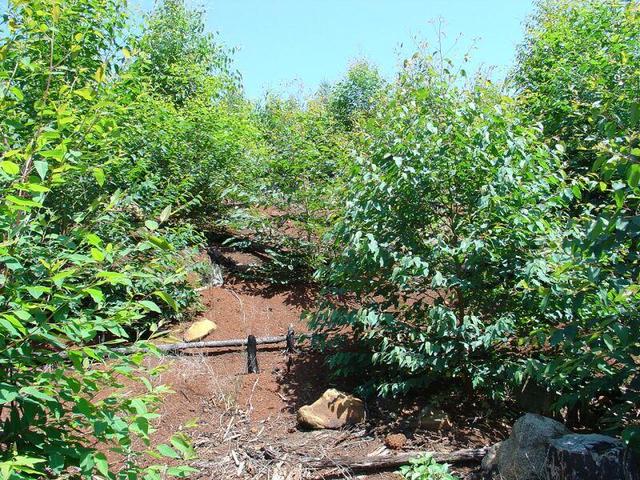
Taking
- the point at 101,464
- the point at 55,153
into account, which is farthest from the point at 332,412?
the point at 55,153

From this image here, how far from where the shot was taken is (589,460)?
3438 mm

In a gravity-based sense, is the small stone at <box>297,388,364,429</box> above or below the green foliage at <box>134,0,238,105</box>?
below

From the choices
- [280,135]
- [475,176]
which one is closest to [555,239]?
[475,176]

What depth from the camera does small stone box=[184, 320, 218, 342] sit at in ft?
Answer: 22.1

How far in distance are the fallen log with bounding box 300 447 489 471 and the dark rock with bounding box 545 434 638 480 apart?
799mm

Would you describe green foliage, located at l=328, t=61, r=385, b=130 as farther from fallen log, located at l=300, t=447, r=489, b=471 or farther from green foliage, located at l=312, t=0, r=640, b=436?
fallen log, located at l=300, t=447, r=489, b=471

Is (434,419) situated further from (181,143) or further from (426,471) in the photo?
(181,143)

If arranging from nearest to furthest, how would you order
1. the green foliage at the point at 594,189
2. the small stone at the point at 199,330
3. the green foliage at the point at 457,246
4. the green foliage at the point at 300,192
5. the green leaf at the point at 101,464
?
the green leaf at the point at 101,464 < the green foliage at the point at 594,189 < the green foliage at the point at 457,246 < the small stone at the point at 199,330 < the green foliage at the point at 300,192

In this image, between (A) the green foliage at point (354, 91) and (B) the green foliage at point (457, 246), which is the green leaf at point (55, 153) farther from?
(A) the green foliage at point (354, 91)

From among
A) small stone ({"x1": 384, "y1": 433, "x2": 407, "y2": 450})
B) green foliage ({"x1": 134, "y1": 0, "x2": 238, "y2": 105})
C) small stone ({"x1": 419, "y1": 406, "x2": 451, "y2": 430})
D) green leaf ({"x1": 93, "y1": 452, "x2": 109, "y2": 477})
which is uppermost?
green foliage ({"x1": 134, "y1": 0, "x2": 238, "y2": 105})

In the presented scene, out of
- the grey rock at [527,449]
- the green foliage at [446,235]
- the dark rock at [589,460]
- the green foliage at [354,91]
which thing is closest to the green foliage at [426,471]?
the grey rock at [527,449]

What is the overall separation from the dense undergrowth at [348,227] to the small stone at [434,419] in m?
0.24

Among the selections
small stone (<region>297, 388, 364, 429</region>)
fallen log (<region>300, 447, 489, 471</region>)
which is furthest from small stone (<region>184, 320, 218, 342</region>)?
fallen log (<region>300, 447, 489, 471</region>)

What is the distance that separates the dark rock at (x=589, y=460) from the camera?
3.38 meters
